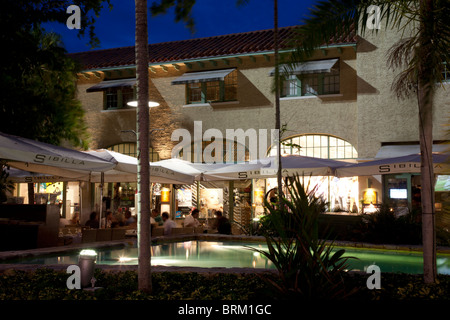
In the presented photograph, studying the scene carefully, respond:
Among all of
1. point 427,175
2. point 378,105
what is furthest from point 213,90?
point 427,175

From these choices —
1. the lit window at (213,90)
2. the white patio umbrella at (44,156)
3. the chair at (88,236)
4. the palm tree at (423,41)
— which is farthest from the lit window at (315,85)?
the palm tree at (423,41)

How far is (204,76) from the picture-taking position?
22062 millimetres

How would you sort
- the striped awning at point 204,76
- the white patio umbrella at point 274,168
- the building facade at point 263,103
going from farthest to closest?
the striped awning at point 204,76 < the building facade at point 263,103 < the white patio umbrella at point 274,168

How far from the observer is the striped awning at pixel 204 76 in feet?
70.8

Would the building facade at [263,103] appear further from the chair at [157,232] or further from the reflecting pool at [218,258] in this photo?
the reflecting pool at [218,258]

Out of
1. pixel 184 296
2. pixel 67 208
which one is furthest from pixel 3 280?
pixel 67 208

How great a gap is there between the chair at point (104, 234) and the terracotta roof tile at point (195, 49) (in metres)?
11.0

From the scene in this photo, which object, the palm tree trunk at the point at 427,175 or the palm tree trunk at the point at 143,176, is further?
the palm tree trunk at the point at 427,175

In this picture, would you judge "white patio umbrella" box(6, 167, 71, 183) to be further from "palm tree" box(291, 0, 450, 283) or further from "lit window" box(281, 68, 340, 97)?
"palm tree" box(291, 0, 450, 283)

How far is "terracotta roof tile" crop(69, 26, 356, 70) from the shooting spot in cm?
2228

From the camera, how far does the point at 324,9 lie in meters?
6.78

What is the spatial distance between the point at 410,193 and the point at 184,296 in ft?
50.8

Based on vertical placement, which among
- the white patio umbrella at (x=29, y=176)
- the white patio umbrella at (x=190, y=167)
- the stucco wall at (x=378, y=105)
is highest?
the stucco wall at (x=378, y=105)

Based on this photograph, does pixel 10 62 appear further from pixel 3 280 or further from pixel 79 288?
pixel 79 288
